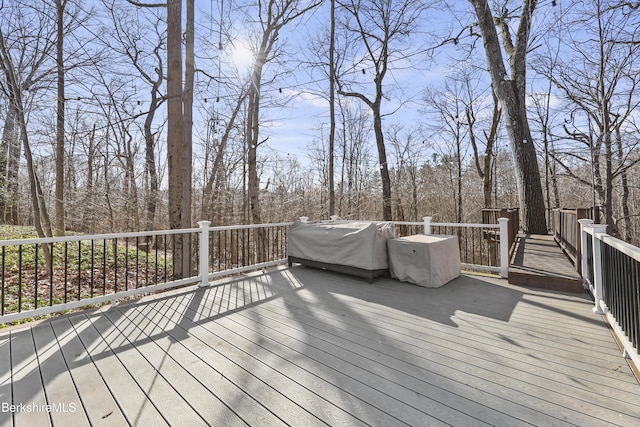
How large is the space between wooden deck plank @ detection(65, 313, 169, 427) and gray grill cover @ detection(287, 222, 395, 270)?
2.79 metres

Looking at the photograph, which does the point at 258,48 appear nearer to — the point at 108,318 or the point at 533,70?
the point at 108,318

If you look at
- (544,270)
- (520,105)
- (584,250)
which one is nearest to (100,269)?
(544,270)

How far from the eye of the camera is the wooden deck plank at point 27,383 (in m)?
1.47

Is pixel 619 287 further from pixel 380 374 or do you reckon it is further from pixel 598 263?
pixel 380 374

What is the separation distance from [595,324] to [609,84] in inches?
426

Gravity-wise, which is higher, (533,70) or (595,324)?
(533,70)

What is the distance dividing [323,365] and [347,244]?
2.24 metres

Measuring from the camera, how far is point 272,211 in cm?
1335

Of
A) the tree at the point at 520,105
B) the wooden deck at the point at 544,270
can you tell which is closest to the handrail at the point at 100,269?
the wooden deck at the point at 544,270

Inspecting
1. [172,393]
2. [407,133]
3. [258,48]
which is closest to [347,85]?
[258,48]

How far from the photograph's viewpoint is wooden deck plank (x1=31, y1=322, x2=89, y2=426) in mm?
1470

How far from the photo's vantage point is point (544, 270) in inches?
146

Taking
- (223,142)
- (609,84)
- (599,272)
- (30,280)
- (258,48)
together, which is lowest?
(30,280)

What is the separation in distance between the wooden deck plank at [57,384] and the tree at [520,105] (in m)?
8.10
